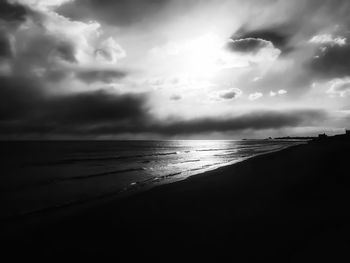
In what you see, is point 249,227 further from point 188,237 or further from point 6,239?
point 6,239

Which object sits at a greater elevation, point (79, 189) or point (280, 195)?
point (280, 195)

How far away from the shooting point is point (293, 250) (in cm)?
543

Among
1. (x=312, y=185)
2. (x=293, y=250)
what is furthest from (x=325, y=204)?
(x=293, y=250)

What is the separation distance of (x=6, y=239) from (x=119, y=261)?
16.3ft

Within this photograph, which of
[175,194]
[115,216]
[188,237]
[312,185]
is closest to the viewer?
[188,237]

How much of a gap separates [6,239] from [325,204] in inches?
462

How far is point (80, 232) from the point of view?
783cm

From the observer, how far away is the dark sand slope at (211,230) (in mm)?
5629

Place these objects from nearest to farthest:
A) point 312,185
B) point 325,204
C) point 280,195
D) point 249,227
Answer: point 249,227 < point 325,204 < point 280,195 < point 312,185

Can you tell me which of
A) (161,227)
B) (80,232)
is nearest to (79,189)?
(80,232)

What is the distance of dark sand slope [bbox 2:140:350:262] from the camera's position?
5.63 meters

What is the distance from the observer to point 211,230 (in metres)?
7.05

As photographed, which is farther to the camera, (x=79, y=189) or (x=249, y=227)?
(x=79, y=189)

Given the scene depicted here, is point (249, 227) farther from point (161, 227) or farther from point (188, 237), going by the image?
point (161, 227)
